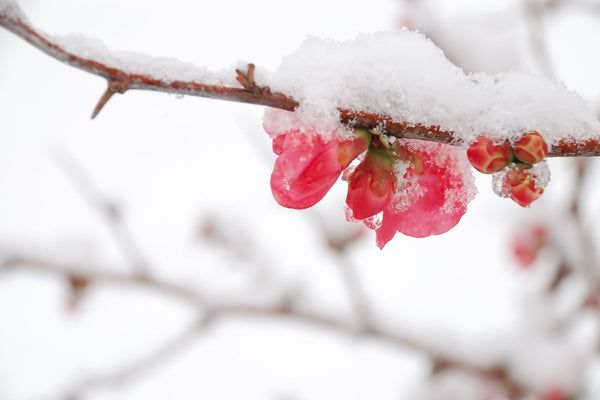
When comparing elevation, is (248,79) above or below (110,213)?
below

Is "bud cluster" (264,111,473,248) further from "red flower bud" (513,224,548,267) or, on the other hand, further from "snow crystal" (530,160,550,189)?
"red flower bud" (513,224,548,267)

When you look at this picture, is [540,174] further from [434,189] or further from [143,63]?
[143,63]

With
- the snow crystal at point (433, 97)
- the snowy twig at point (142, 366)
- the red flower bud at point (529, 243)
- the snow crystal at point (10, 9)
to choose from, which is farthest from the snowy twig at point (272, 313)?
the snow crystal at point (10, 9)

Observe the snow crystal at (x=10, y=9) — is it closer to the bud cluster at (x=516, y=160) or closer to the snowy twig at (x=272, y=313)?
the bud cluster at (x=516, y=160)

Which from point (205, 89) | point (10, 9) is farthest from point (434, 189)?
point (10, 9)

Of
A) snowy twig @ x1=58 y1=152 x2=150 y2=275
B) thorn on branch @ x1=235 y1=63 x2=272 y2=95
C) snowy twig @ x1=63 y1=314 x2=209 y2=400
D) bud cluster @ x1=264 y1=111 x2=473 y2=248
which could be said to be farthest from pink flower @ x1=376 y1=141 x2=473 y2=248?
snowy twig @ x1=63 y1=314 x2=209 y2=400

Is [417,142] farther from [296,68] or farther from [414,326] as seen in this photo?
[414,326]
